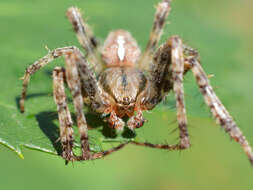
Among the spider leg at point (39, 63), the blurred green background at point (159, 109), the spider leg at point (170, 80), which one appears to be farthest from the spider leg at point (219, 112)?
the spider leg at point (39, 63)

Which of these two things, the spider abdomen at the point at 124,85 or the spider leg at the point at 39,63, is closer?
the spider leg at the point at 39,63

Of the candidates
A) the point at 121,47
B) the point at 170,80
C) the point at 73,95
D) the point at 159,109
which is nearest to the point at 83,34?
the point at 121,47

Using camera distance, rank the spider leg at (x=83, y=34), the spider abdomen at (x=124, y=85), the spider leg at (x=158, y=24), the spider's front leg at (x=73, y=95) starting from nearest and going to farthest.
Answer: the spider's front leg at (x=73, y=95), the spider abdomen at (x=124, y=85), the spider leg at (x=83, y=34), the spider leg at (x=158, y=24)

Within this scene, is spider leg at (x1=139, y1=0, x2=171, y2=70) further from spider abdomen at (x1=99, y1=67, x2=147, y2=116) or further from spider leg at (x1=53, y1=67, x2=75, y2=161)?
spider leg at (x1=53, y1=67, x2=75, y2=161)

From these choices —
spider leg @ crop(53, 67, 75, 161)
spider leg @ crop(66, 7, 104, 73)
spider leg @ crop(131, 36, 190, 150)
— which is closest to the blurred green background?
spider leg @ crop(131, 36, 190, 150)

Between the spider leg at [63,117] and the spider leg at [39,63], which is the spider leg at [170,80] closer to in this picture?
the spider leg at [63,117]
